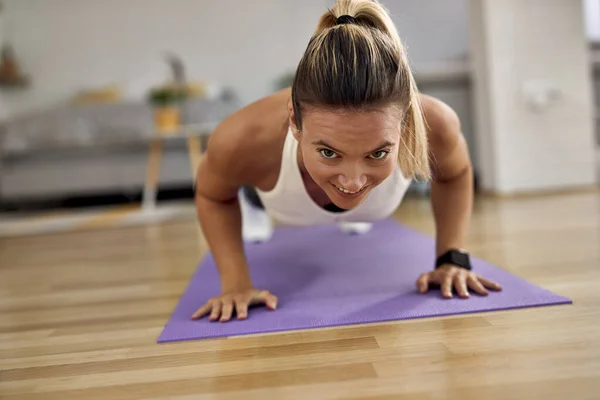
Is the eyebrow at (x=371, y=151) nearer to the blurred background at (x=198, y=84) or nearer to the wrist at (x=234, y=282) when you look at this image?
the wrist at (x=234, y=282)

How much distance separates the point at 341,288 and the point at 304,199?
0.21 m

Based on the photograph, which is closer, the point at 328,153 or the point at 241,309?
the point at 328,153

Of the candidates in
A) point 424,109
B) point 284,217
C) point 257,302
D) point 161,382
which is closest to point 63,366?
point 161,382

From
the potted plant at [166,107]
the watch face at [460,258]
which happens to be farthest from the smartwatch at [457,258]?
the potted plant at [166,107]

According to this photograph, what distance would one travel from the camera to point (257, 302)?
112cm

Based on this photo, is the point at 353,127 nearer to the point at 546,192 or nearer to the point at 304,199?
Result: the point at 304,199

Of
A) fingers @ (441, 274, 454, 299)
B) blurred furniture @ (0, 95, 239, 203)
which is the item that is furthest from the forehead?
blurred furniture @ (0, 95, 239, 203)

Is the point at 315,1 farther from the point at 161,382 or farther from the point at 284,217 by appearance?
the point at 161,382

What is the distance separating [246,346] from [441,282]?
1.41ft

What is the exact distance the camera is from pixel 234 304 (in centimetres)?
109

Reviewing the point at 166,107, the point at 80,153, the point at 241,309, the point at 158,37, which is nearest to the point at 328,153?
the point at 241,309

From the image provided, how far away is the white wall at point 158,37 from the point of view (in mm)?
4605

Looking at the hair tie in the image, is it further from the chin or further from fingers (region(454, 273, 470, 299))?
fingers (region(454, 273, 470, 299))

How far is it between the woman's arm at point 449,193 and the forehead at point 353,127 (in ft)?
0.81
